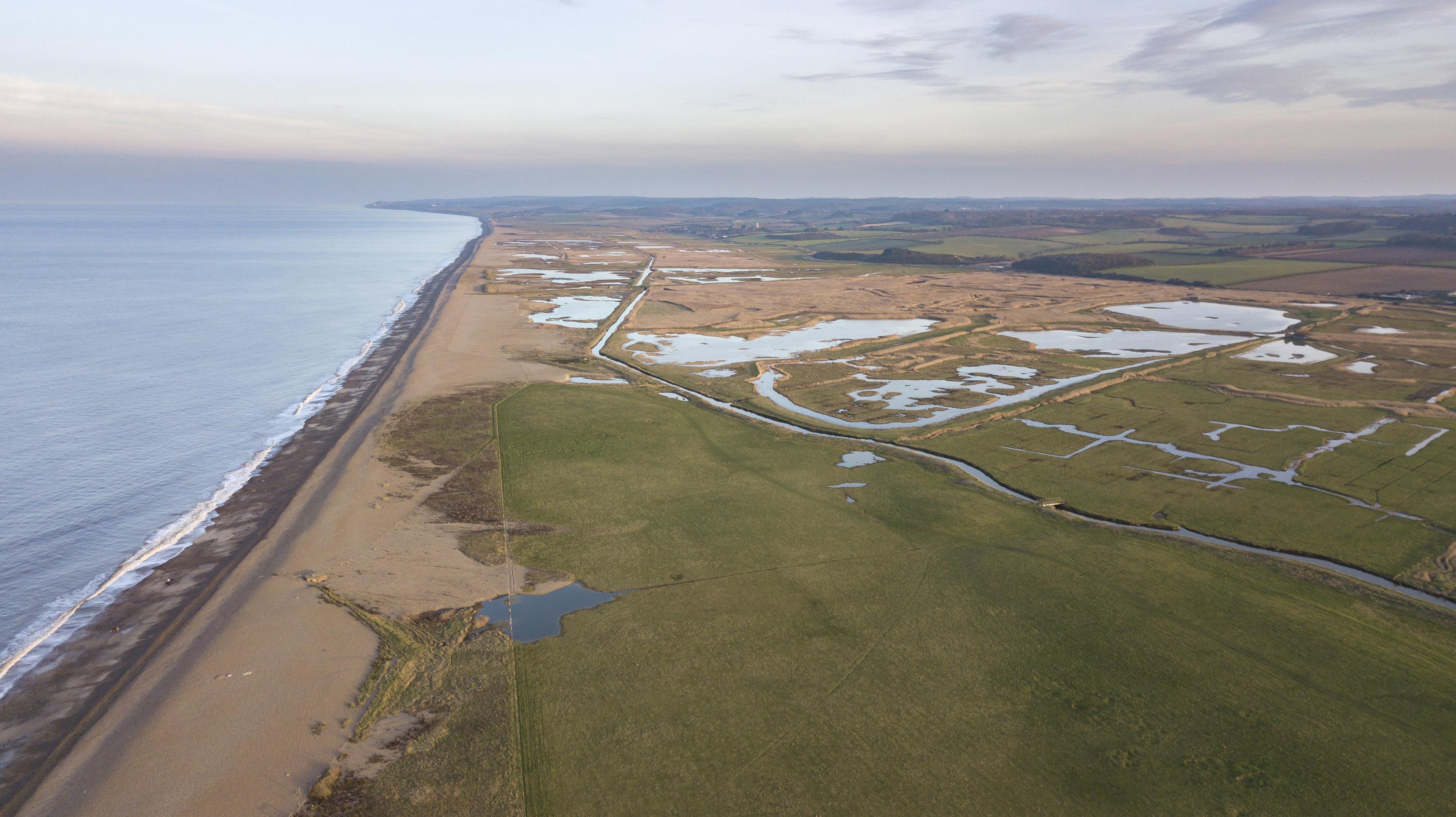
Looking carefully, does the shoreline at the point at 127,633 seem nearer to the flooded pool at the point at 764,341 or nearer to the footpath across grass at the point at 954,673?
the footpath across grass at the point at 954,673

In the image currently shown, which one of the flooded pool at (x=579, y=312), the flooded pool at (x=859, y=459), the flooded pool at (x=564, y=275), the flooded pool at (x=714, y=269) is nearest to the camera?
the flooded pool at (x=859, y=459)

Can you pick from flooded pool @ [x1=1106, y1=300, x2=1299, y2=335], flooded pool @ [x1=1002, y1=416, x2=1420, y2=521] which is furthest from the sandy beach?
flooded pool @ [x1=1106, y1=300, x2=1299, y2=335]

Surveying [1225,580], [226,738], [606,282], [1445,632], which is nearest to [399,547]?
[226,738]

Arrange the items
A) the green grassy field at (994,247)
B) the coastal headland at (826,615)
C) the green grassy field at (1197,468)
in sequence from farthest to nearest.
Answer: the green grassy field at (994,247) < the green grassy field at (1197,468) < the coastal headland at (826,615)

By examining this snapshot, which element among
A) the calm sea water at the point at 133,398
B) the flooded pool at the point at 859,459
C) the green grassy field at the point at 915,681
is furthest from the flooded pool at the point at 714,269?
the green grassy field at the point at 915,681

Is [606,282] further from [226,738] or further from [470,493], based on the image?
[226,738]

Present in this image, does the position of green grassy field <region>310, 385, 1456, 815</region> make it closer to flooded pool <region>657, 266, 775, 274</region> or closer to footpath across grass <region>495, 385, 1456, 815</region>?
footpath across grass <region>495, 385, 1456, 815</region>
